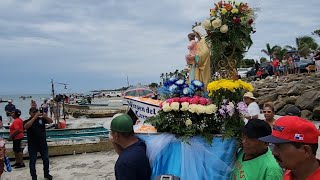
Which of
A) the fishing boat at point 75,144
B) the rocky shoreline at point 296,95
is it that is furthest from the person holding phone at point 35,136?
the rocky shoreline at point 296,95

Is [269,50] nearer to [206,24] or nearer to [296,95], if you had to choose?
[296,95]

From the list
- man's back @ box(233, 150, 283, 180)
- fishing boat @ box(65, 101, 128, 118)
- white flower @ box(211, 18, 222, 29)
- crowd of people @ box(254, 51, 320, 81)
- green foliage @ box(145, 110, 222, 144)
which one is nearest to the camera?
man's back @ box(233, 150, 283, 180)

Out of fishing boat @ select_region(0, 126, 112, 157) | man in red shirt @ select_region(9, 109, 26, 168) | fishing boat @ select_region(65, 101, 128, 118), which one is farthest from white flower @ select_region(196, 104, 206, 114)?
fishing boat @ select_region(65, 101, 128, 118)

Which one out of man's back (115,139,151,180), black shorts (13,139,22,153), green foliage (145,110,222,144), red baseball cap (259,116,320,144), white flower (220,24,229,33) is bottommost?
black shorts (13,139,22,153)

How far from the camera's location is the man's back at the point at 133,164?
3.30 metres

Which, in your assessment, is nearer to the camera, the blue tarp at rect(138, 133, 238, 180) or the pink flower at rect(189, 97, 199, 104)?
the blue tarp at rect(138, 133, 238, 180)

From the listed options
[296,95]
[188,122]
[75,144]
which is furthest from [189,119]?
[296,95]

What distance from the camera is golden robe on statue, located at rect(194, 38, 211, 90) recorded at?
5747 millimetres

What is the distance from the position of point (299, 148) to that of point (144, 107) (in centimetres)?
520

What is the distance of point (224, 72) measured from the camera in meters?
5.67

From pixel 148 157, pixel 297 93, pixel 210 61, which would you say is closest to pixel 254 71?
pixel 297 93

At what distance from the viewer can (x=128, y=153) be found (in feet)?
11.1

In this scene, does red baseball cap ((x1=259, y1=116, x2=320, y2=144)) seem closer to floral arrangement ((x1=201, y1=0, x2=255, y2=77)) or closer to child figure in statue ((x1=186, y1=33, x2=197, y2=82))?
floral arrangement ((x1=201, y1=0, x2=255, y2=77))

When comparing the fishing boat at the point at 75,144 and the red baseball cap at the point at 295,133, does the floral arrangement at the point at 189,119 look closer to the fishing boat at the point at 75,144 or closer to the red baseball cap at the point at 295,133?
the red baseball cap at the point at 295,133
